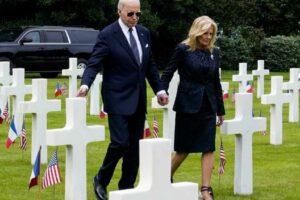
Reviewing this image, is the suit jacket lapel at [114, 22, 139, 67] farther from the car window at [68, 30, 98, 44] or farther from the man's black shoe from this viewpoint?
the car window at [68, 30, 98, 44]

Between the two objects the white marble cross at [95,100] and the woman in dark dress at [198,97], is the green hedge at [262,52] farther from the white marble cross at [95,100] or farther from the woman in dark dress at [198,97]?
the woman in dark dress at [198,97]

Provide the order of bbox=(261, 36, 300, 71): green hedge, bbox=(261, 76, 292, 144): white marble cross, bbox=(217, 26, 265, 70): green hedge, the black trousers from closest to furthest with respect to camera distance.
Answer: the black trousers → bbox=(261, 76, 292, 144): white marble cross → bbox=(261, 36, 300, 71): green hedge → bbox=(217, 26, 265, 70): green hedge

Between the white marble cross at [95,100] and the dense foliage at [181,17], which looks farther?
the dense foliage at [181,17]

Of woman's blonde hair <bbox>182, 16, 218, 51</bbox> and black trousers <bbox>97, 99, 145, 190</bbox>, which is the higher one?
woman's blonde hair <bbox>182, 16, 218, 51</bbox>

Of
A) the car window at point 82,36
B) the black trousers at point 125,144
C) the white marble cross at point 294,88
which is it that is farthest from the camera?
the car window at point 82,36

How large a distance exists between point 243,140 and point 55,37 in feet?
69.4

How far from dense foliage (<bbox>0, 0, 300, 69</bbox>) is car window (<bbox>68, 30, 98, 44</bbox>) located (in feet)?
13.9

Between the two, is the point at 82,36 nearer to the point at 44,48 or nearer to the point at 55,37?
the point at 55,37

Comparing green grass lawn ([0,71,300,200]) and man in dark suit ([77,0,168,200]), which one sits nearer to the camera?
man in dark suit ([77,0,168,200])

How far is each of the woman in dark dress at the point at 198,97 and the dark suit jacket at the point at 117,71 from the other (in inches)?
20.2

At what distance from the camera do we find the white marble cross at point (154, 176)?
4617mm

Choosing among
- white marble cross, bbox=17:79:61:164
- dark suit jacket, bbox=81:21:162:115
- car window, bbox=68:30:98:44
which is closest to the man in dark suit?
dark suit jacket, bbox=81:21:162:115

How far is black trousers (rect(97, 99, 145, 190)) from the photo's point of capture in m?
7.82

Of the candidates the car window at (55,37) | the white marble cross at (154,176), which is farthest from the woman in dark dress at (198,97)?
the car window at (55,37)
